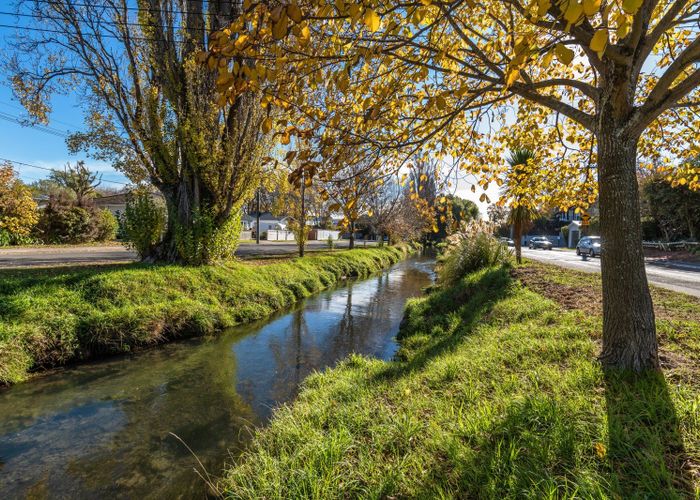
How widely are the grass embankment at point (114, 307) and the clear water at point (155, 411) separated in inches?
17.6

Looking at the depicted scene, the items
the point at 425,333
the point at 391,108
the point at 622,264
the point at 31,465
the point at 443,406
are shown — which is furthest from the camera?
the point at 425,333

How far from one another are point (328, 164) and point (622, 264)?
285 centimetres

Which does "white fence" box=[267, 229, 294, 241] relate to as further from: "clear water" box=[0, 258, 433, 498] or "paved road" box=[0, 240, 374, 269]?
"clear water" box=[0, 258, 433, 498]

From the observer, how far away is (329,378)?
Answer: 5.59 m

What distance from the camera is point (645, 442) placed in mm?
2340

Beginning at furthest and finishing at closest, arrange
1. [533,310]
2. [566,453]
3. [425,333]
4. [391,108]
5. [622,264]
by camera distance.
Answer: [425,333] < [533,310] < [391,108] < [622,264] < [566,453]

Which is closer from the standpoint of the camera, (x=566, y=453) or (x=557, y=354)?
(x=566, y=453)

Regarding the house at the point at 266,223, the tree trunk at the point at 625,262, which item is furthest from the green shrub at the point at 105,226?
the tree trunk at the point at 625,262

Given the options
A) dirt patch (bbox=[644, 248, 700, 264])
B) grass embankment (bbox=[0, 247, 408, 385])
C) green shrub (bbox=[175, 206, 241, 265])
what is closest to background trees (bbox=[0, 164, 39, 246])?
grass embankment (bbox=[0, 247, 408, 385])

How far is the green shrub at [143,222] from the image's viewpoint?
11180 millimetres

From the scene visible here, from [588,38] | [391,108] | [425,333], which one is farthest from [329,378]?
[588,38]

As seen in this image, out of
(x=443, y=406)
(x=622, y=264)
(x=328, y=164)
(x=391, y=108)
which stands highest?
(x=391, y=108)

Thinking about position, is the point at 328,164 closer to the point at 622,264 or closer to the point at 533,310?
the point at 622,264

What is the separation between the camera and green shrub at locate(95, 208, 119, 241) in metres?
25.4
